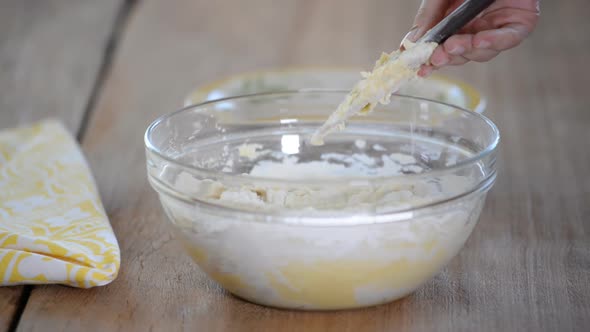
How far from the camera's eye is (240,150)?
4.32 feet

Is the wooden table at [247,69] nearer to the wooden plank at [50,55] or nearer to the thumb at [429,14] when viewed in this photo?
the wooden plank at [50,55]

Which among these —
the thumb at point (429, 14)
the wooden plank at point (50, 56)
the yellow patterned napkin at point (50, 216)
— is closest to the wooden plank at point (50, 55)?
the wooden plank at point (50, 56)

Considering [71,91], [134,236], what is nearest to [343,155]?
[134,236]

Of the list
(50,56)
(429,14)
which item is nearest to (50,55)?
(50,56)

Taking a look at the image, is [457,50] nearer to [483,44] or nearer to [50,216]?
[483,44]

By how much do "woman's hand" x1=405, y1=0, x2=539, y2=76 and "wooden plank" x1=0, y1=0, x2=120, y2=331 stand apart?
0.92 m

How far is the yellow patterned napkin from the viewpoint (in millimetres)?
1091

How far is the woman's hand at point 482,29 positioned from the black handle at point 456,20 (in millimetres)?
17

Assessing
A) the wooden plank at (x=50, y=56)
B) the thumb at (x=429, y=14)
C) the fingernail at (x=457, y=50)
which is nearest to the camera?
the fingernail at (x=457, y=50)

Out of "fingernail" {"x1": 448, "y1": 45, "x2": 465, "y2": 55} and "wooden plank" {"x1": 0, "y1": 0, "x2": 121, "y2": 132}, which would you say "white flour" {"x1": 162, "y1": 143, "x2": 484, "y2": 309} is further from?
"wooden plank" {"x1": 0, "y1": 0, "x2": 121, "y2": 132}

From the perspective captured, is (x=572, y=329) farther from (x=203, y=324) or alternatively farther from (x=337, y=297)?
(x=203, y=324)

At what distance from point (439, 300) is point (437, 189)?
0.16 metres

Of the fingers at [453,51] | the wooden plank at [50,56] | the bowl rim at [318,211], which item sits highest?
the fingers at [453,51]

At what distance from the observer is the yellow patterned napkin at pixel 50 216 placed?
1.09m
